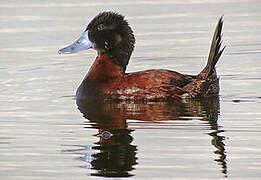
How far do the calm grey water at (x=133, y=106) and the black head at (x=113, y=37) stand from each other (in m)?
0.78

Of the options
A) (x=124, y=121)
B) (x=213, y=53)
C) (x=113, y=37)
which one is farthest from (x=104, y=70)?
(x=124, y=121)

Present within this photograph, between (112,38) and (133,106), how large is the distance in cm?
133

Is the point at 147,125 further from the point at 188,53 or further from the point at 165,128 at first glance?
the point at 188,53

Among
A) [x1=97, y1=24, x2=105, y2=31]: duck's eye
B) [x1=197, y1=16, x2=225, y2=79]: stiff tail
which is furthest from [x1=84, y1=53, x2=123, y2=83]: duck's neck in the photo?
[x1=197, y1=16, x2=225, y2=79]: stiff tail

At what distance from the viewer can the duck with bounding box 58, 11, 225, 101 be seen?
11.0 m

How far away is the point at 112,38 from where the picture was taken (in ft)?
38.7

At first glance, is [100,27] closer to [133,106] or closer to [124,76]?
[124,76]

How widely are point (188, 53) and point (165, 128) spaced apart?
525 centimetres

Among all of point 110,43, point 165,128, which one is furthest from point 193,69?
point 165,128

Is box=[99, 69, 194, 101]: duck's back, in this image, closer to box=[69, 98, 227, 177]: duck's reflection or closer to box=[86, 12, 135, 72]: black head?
box=[69, 98, 227, 177]: duck's reflection

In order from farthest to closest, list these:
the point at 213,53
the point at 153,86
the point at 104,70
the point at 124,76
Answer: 1. the point at 104,70
2. the point at 124,76
3. the point at 213,53
4. the point at 153,86

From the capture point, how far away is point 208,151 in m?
A: 8.03

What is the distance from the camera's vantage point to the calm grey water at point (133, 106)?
25.3 ft

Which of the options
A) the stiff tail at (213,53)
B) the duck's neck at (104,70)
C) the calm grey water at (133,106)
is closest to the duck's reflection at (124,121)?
the calm grey water at (133,106)
